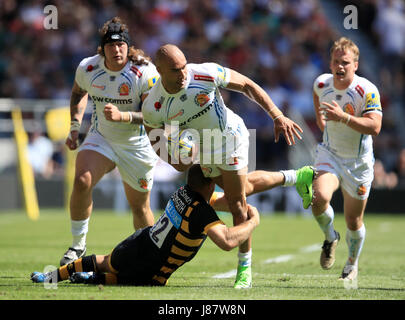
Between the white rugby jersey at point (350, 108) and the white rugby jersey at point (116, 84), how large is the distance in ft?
6.59

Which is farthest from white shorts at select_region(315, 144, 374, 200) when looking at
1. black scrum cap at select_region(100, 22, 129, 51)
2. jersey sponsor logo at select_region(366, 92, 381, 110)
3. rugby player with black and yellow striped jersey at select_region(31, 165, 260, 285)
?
black scrum cap at select_region(100, 22, 129, 51)

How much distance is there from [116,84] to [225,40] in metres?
14.0

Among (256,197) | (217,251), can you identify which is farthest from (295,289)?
(256,197)

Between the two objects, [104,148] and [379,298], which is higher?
[104,148]

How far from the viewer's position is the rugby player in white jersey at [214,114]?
6896 millimetres

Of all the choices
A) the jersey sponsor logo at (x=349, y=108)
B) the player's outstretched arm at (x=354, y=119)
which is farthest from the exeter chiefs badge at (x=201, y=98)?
the jersey sponsor logo at (x=349, y=108)

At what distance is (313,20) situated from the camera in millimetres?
22531

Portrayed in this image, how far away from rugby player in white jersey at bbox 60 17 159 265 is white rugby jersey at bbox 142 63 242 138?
1178 mm

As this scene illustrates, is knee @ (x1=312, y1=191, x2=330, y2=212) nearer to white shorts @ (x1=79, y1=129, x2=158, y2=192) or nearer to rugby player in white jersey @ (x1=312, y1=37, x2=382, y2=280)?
rugby player in white jersey @ (x1=312, y1=37, x2=382, y2=280)

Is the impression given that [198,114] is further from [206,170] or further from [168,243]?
[168,243]

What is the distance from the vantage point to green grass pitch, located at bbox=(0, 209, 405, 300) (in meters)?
6.54

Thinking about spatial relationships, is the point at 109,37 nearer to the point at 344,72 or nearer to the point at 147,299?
the point at 344,72

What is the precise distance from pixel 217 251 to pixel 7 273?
15.0 feet

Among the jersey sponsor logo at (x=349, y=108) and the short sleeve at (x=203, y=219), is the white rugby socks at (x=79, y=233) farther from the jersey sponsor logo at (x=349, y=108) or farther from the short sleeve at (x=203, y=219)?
the jersey sponsor logo at (x=349, y=108)
